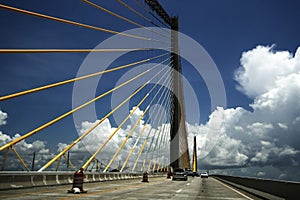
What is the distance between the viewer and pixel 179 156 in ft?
182

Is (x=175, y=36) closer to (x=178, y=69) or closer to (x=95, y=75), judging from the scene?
(x=178, y=69)

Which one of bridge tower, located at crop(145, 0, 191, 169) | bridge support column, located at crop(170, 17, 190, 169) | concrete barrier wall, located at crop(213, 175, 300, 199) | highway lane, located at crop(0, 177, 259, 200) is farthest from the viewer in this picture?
bridge support column, located at crop(170, 17, 190, 169)

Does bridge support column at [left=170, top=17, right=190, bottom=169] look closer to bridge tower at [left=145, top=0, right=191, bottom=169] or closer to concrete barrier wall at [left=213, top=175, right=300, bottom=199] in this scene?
bridge tower at [left=145, top=0, right=191, bottom=169]

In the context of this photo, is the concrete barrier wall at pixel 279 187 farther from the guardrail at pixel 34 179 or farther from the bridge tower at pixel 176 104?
the bridge tower at pixel 176 104

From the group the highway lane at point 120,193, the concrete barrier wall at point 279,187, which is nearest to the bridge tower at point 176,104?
the concrete barrier wall at point 279,187

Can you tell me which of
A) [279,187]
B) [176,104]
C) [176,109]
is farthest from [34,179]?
[176,109]

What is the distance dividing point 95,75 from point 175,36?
36.9 meters

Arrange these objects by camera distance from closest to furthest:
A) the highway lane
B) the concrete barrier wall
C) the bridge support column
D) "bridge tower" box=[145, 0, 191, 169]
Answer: the concrete barrier wall < the highway lane < "bridge tower" box=[145, 0, 191, 169] < the bridge support column

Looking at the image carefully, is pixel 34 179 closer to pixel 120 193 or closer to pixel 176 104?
pixel 120 193

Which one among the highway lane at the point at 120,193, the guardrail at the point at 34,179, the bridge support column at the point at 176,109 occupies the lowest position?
the highway lane at the point at 120,193

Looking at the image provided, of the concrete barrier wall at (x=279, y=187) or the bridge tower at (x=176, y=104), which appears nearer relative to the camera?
the concrete barrier wall at (x=279, y=187)

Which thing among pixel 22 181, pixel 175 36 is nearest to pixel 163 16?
pixel 175 36

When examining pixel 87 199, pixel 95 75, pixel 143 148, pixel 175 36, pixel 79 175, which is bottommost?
pixel 87 199

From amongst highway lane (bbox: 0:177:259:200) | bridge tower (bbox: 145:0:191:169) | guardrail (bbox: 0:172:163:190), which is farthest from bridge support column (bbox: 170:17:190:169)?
highway lane (bbox: 0:177:259:200)
